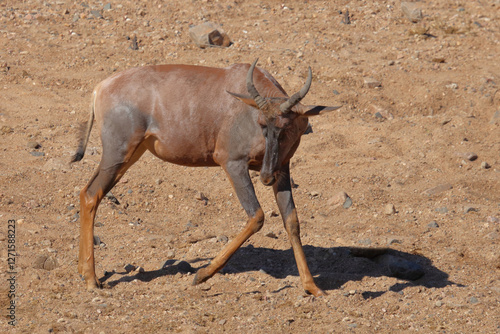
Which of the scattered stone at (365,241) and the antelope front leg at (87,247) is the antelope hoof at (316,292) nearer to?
the scattered stone at (365,241)

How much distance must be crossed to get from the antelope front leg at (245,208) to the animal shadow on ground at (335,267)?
0.67 m

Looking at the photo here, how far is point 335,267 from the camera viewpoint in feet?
28.2

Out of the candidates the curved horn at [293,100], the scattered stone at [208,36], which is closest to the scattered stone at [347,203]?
the curved horn at [293,100]

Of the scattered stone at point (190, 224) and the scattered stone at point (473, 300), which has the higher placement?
the scattered stone at point (473, 300)

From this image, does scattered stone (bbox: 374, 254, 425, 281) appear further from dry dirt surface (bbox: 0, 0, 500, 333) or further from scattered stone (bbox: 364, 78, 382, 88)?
scattered stone (bbox: 364, 78, 382, 88)

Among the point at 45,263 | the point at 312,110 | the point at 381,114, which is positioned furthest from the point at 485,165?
the point at 45,263

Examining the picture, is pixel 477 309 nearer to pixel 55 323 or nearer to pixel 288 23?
pixel 55 323

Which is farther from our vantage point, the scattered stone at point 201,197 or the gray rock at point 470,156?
the gray rock at point 470,156

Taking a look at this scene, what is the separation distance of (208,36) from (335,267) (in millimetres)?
8350

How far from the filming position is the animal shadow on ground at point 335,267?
822 centimetres

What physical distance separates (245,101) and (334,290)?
2300mm

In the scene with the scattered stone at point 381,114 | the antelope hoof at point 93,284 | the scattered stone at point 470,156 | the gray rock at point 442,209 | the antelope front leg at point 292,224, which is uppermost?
the antelope front leg at point 292,224

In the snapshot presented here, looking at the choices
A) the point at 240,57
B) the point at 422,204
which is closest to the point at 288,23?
the point at 240,57

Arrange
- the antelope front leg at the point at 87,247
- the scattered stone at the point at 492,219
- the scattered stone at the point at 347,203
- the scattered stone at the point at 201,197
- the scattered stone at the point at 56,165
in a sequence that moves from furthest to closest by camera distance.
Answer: the scattered stone at the point at 56,165 → the scattered stone at the point at 201,197 → the scattered stone at the point at 347,203 → the scattered stone at the point at 492,219 → the antelope front leg at the point at 87,247
